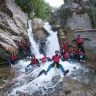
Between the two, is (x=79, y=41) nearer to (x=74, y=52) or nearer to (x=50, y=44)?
(x=74, y=52)

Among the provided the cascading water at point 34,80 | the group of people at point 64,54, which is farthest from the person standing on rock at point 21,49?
the cascading water at point 34,80

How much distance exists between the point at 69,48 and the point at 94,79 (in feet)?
19.8

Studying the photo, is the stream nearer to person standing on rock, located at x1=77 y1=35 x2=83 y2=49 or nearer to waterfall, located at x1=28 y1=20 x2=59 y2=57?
person standing on rock, located at x1=77 y1=35 x2=83 y2=49

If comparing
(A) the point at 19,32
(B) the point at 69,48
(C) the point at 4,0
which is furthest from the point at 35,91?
(C) the point at 4,0

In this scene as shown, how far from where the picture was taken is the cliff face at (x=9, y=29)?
16895mm

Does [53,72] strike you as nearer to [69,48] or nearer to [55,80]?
[55,80]

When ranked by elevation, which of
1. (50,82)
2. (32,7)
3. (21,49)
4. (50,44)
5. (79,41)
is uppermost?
(32,7)

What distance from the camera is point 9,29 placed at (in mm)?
18672

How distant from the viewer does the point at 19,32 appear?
19.4 meters

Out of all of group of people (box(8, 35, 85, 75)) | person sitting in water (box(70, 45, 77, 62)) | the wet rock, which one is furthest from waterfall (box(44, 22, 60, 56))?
person sitting in water (box(70, 45, 77, 62))

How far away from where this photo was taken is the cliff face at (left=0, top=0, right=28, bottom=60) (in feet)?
55.4

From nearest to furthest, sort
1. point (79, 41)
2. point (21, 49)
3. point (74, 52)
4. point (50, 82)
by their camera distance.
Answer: point (50, 82), point (74, 52), point (79, 41), point (21, 49)

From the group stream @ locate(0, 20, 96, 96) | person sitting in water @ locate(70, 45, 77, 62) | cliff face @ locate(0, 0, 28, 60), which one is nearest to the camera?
stream @ locate(0, 20, 96, 96)

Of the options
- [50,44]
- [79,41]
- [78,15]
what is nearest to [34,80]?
[79,41]
